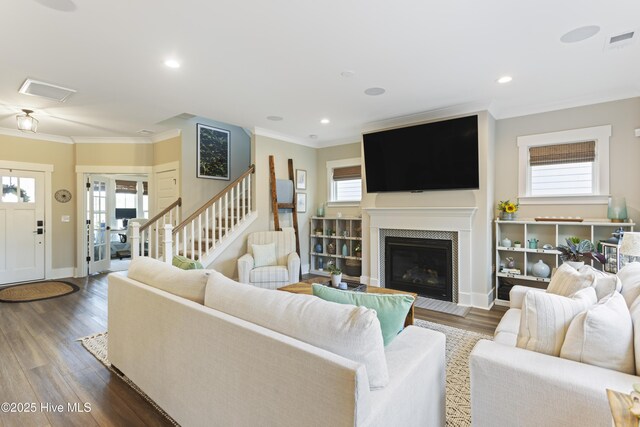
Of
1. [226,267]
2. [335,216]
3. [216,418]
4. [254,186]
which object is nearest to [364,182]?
[335,216]

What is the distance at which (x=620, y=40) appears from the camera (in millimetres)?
2561

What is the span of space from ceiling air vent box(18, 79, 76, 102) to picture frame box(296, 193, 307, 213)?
3.62 meters

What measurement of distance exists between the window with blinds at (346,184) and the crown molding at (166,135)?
2.86 metres

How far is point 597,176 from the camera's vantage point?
12.6ft

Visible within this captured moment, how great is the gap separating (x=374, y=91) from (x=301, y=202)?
2.95m

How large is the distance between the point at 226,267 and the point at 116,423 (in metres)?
3.08

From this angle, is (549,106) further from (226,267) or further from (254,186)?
(226,267)

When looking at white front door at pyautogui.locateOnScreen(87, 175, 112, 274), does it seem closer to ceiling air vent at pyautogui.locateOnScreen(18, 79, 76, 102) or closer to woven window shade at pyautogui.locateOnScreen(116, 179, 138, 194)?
woven window shade at pyautogui.locateOnScreen(116, 179, 138, 194)

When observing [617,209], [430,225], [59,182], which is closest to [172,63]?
[430,225]

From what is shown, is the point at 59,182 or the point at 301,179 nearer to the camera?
the point at 59,182

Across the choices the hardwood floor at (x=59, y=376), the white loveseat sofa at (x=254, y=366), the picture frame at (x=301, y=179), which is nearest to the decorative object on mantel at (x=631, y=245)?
the white loveseat sofa at (x=254, y=366)

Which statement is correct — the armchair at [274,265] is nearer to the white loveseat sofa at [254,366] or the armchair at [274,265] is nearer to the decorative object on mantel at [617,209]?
the white loveseat sofa at [254,366]

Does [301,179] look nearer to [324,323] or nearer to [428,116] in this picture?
[428,116]

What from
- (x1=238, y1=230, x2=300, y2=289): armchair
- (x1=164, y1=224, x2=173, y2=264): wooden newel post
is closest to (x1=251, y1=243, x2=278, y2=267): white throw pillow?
(x1=238, y1=230, x2=300, y2=289): armchair
